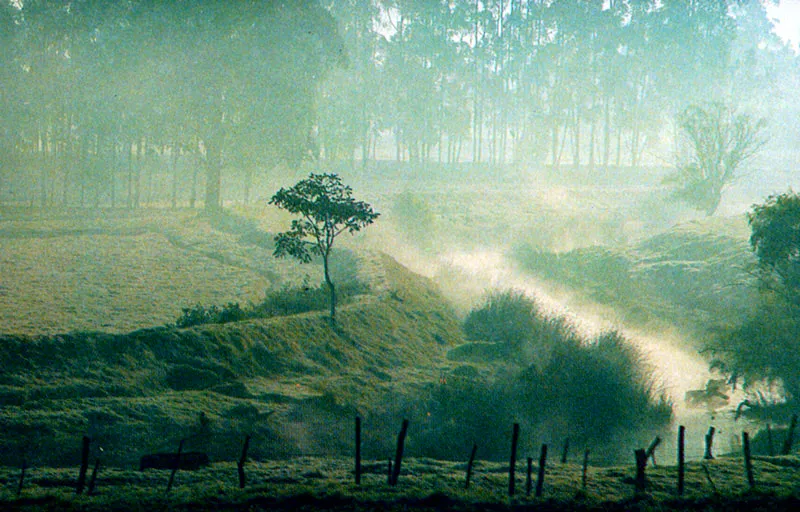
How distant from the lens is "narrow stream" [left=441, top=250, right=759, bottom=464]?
2280 centimetres

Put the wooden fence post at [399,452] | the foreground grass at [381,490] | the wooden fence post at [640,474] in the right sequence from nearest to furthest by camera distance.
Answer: the foreground grass at [381,490] → the wooden fence post at [399,452] → the wooden fence post at [640,474]

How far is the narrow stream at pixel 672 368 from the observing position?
22.8 m

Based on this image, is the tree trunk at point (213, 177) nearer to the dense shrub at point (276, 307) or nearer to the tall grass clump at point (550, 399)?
the dense shrub at point (276, 307)

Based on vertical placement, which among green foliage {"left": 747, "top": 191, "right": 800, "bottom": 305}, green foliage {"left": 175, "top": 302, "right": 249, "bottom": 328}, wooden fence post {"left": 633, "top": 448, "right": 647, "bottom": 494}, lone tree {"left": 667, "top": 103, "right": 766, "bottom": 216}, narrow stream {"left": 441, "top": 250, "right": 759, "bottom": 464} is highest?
lone tree {"left": 667, "top": 103, "right": 766, "bottom": 216}

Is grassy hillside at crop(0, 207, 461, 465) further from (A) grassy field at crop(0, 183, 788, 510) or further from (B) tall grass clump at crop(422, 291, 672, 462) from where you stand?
(B) tall grass clump at crop(422, 291, 672, 462)

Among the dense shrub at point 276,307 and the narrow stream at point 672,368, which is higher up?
the dense shrub at point 276,307

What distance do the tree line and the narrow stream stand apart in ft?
65.4

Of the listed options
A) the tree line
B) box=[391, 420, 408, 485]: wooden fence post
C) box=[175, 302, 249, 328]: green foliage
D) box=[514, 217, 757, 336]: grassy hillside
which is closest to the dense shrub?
box=[175, 302, 249, 328]: green foliage

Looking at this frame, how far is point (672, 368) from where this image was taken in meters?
32.4

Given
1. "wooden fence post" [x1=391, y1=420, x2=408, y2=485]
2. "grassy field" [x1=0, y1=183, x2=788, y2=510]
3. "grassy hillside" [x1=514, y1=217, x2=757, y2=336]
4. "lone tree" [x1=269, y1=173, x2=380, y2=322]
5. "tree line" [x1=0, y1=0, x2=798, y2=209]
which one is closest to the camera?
"wooden fence post" [x1=391, y1=420, x2=408, y2=485]

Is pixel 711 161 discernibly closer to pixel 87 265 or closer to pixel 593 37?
pixel 593 37

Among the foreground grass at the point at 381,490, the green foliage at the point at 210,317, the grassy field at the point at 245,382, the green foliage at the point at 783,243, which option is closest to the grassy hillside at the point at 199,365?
the grassy field at the point at 245,382

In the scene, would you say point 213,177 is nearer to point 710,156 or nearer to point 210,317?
point 210,317

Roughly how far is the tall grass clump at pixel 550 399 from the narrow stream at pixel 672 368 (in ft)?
3.33
